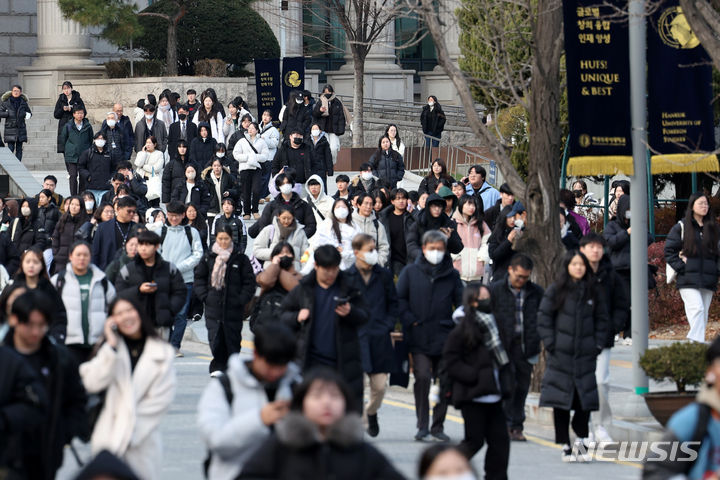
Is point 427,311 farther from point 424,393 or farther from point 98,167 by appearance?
point 98,167

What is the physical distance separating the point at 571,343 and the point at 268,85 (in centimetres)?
2015

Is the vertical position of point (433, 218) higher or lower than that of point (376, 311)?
higher

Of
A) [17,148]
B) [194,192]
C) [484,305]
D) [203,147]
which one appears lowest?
[484,305]

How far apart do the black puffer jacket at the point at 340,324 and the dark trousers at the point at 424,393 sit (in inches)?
59.5

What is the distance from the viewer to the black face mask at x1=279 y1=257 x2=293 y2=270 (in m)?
12.3

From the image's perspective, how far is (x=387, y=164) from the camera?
23.9 m

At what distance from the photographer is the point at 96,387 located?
26.0 feet

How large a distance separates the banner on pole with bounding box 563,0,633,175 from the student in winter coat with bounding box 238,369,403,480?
709cm

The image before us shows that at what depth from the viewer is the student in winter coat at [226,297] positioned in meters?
14.1

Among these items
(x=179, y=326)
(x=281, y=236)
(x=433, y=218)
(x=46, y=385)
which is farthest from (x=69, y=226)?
(x=46, y=385)

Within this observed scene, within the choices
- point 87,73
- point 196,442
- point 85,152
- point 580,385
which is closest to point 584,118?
point 580,385

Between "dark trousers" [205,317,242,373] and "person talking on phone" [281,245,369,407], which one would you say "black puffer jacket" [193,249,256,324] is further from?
"person talking on phone" [281,245,369,407]

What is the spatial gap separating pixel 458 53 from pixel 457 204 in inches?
1051

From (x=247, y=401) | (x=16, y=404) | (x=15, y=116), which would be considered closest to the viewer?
(x=247, y=401)
